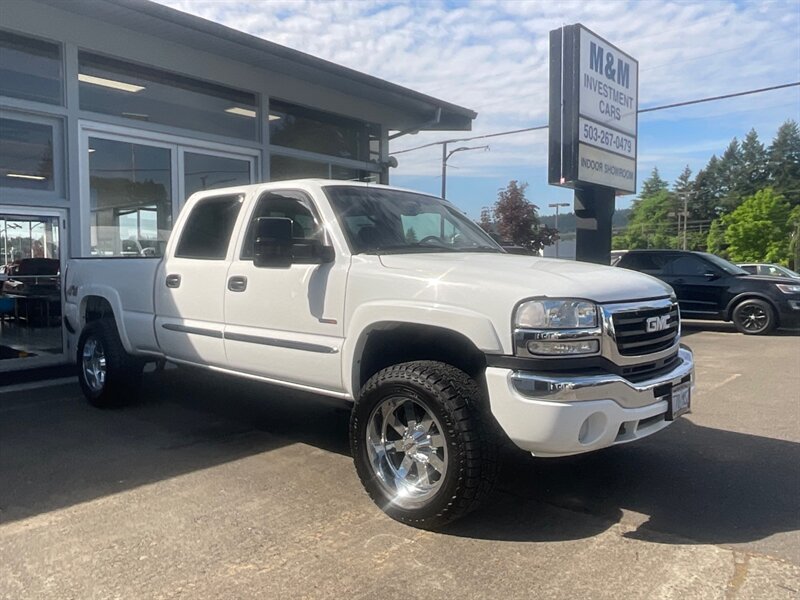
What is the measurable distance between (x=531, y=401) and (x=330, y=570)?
1286 millimetres

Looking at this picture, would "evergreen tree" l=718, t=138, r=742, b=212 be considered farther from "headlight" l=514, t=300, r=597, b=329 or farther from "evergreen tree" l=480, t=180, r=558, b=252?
"headlight" l=514, t=300, r=597, b=329

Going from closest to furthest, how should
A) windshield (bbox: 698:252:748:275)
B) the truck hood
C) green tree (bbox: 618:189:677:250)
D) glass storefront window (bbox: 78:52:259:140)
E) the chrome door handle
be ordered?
1. the truck hood
2. the chrome door handle
3. glass storefront window (bbox: 78:52:259:140)
4. windshield (bbox: 698:252:748:275)
5. green tree (bbox: 618:189:677:250)

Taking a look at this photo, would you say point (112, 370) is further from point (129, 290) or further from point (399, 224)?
point (399, 224)

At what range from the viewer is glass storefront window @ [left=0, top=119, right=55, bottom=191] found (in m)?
8.16

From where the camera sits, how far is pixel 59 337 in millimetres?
8773

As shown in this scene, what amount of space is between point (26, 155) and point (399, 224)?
232 inches

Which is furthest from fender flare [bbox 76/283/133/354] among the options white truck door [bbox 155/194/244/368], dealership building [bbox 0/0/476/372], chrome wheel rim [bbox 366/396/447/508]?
chrome wheel rim [bbox 366/396/447/508]

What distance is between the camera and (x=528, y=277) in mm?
3768

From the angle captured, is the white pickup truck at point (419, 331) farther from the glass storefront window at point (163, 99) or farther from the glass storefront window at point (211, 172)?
the glass storefront window at point (211, 172)

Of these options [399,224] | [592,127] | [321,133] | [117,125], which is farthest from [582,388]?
[321,133]

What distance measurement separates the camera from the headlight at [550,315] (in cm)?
352

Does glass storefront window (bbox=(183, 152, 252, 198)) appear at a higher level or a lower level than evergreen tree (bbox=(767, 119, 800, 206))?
lower

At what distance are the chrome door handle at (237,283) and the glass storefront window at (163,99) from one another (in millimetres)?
5291

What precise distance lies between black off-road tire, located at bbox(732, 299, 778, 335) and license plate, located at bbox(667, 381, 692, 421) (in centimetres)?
1042
